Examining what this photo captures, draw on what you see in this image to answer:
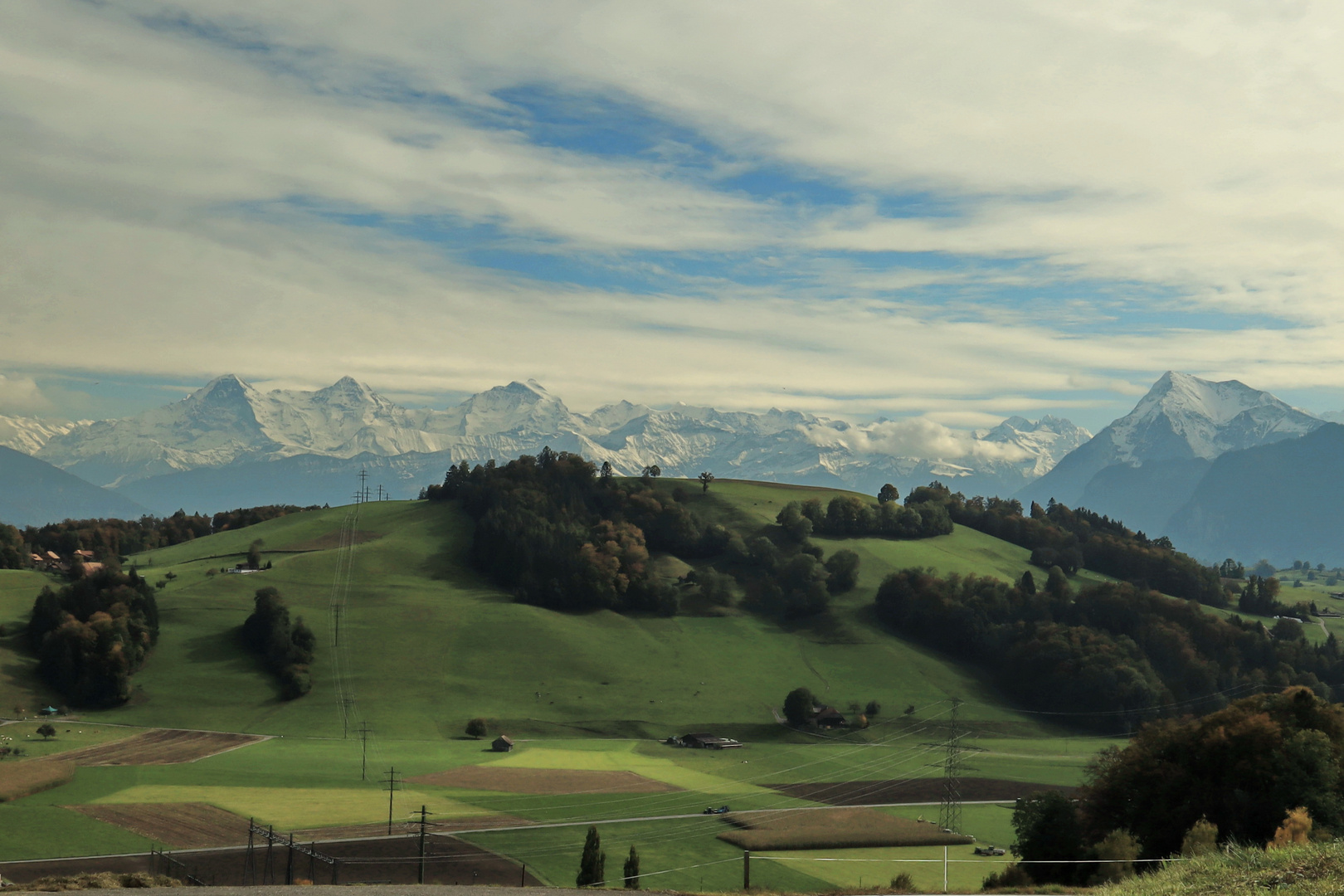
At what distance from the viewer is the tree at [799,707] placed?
166625 millimetres

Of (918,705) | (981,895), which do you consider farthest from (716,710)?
(981,895)

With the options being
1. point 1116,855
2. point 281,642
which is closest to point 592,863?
point 1116,855

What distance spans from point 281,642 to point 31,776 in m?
57.5

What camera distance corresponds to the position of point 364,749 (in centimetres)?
13875

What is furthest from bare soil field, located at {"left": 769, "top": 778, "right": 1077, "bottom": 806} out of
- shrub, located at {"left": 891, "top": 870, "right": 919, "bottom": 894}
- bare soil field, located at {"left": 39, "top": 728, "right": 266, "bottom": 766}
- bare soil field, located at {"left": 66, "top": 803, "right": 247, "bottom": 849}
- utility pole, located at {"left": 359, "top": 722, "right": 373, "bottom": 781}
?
shrub, located at {"left": 891, "top": 870, "right": 919, "bottom": 894}

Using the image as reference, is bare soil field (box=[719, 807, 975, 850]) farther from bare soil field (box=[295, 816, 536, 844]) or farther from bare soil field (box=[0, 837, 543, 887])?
bare soil field (box=[0, 837, 543, 887])

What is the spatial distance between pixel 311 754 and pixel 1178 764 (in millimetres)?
109126

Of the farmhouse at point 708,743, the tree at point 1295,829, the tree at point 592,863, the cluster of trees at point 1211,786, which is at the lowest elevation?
the farmhouse at point 708,743

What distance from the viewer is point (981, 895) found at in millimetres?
35531

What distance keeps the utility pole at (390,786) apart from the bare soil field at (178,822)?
524 inches

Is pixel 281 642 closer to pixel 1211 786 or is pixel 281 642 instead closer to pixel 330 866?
pixel 330 866

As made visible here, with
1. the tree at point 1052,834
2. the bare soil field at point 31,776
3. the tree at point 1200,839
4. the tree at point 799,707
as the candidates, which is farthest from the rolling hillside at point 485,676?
the tree at point 1200,839

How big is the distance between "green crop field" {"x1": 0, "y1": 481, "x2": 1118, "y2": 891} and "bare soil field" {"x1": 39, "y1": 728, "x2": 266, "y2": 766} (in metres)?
3.00

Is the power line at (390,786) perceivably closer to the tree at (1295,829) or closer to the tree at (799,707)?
the tree at (799,707)
